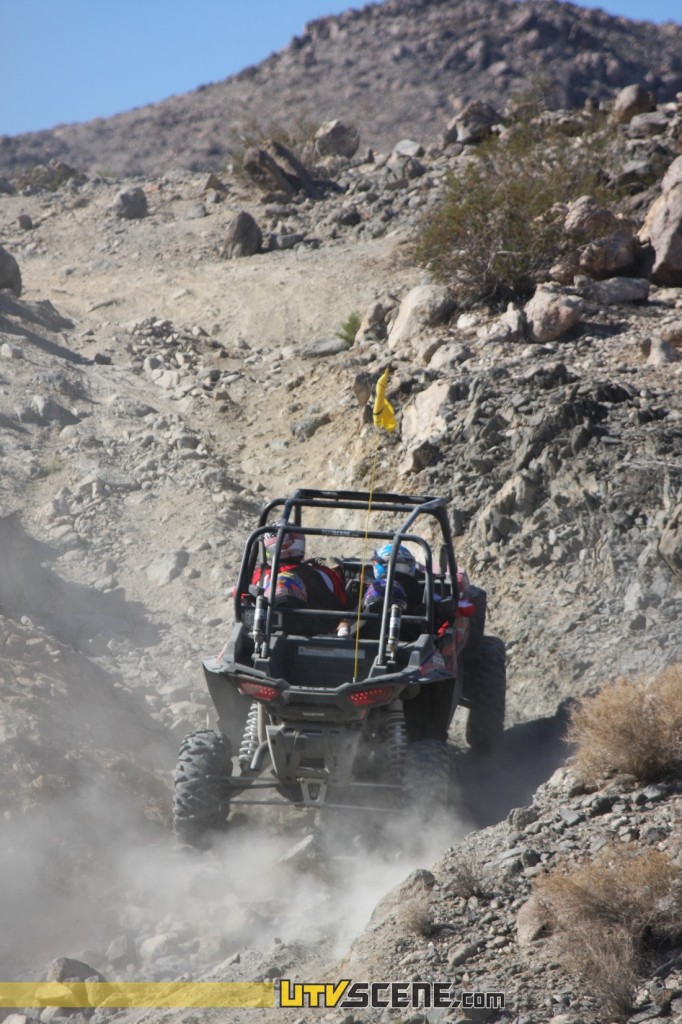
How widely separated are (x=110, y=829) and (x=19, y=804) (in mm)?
604

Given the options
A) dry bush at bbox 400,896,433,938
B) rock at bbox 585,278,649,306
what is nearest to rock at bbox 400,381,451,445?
rock at bbox 585,278,649,306

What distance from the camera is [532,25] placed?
6038cm

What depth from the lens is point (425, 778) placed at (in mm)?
6227

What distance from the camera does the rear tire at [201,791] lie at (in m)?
6.24

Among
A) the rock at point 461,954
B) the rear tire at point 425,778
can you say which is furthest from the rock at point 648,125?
the rock at point 461,954

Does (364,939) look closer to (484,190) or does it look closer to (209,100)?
(484,190)

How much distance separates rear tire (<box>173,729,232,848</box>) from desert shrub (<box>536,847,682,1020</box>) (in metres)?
2.38

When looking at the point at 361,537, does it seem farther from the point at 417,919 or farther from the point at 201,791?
the point at 417,919

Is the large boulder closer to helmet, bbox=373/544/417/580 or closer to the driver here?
helmet, bbox=373/544/417/580

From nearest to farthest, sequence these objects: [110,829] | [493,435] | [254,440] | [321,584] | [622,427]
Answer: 1. [110,829]
2. [321,584]
3. [622,427]
4. [493,435]
5. [254,440]

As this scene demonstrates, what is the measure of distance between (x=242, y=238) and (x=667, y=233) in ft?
35.2

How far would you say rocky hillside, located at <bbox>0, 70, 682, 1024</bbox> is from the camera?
5.41 m

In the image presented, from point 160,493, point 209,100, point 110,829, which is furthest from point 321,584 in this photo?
point 209,100

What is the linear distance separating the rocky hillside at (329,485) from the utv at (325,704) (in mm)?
357
